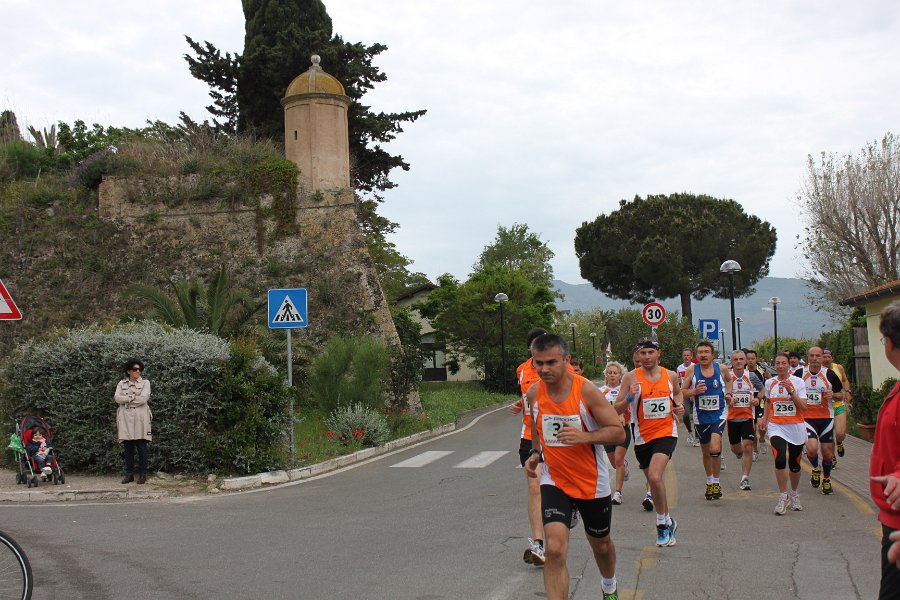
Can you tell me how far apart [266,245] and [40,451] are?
17599mm

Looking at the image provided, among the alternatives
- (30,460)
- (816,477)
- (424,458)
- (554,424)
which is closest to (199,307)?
(424,458)

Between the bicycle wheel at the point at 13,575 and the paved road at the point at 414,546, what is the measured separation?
1158mm

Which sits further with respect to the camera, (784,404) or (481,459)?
(481,459)

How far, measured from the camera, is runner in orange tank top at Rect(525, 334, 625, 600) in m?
5.59

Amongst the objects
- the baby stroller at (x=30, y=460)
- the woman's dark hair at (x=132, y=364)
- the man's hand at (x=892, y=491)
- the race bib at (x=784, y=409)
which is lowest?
the baby stroller at (x=30, y=460)

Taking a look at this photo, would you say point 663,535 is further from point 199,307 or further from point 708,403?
point 199,307

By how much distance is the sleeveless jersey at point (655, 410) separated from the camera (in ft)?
29.0

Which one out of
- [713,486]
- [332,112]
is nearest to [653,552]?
[713,486]

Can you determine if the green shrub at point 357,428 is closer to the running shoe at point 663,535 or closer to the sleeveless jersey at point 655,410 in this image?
the sleeveless jersey at point 655,410

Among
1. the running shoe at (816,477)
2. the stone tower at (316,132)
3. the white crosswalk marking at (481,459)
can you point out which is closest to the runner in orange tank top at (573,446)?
the running shoe at (816,477)

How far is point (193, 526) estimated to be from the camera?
31.6ft

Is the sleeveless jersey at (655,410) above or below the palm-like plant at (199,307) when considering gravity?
below

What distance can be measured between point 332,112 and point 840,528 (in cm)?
2484

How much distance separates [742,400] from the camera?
12.0 meters
